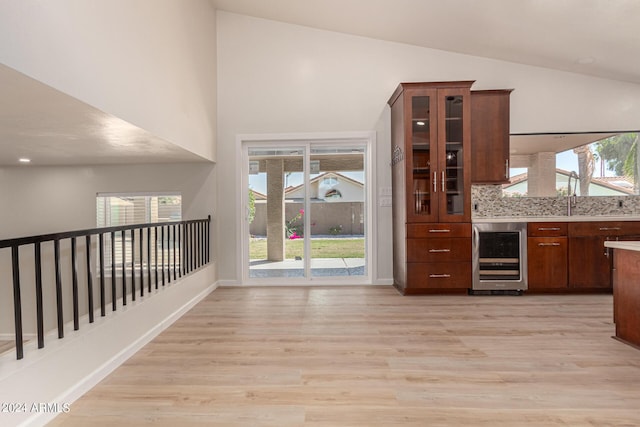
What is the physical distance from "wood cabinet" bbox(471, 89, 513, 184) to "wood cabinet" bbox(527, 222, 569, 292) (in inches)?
28.6

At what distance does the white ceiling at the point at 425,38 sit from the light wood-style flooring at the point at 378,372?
5.30ft

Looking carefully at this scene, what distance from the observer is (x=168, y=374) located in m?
2.04

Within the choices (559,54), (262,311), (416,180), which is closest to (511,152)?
(559,54)

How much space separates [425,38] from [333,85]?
48.2 inches

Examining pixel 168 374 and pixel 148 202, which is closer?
pixel 168 374

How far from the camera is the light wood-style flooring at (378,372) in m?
1.63

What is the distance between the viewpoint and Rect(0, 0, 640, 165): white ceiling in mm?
2383

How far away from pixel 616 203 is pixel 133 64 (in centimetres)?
541

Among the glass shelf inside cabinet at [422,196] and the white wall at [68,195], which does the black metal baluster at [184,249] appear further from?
the glass shelf inside cabinet at [422,196]

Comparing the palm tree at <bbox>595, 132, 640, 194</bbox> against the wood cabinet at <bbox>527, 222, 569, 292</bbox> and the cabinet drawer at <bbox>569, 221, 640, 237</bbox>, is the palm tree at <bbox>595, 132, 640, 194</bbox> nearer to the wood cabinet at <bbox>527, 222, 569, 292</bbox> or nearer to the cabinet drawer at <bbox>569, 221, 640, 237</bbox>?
the cabinet drawer at <bbox>569, 221, 640, 237</bbox>

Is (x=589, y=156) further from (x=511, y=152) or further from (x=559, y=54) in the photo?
(x=559, y=54)

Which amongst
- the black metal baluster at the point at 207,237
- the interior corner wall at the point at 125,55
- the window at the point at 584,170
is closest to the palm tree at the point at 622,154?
the window at the point at 584,170

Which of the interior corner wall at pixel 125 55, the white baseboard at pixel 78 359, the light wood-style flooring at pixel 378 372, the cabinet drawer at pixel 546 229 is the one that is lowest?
the light wood-style flooring at pixel 378 372

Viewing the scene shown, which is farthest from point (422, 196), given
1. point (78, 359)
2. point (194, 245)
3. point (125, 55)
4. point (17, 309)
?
point (17, 309)
